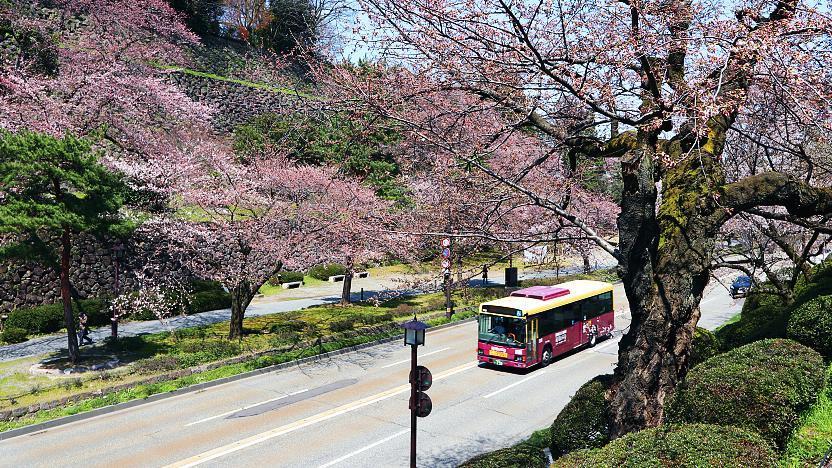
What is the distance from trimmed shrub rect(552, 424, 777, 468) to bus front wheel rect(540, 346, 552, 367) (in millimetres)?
15381

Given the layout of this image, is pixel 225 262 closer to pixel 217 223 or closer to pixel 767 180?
pixel 217 223

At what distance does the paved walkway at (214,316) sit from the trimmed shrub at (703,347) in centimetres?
417

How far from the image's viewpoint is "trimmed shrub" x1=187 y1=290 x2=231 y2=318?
1186 inches

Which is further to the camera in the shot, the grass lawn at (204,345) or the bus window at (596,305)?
the bus window at (596,305)

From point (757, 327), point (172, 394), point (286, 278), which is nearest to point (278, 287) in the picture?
point (286, 278)

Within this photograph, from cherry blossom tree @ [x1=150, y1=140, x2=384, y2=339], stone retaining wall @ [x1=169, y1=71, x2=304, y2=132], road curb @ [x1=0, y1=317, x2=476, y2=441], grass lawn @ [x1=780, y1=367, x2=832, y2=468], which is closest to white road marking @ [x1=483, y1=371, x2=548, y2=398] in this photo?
road curb @ [x1=0, y1=317, x2=476, y2=441]

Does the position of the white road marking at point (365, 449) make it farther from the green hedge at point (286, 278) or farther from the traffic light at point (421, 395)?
the green hedge at point (286, 278)

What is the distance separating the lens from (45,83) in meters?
26.5

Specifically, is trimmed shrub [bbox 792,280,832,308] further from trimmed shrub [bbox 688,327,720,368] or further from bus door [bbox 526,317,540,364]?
bus door [bbox 526,317,540,364]

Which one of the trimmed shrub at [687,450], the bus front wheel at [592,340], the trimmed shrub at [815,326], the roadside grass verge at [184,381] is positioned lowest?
the bus front wheel at [592,340]

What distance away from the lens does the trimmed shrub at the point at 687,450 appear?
5.89m

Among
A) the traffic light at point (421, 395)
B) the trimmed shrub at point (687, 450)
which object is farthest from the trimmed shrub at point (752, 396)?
the traffic light at point (421, 395)

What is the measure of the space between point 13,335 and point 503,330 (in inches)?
798

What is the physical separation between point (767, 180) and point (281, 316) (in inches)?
989
